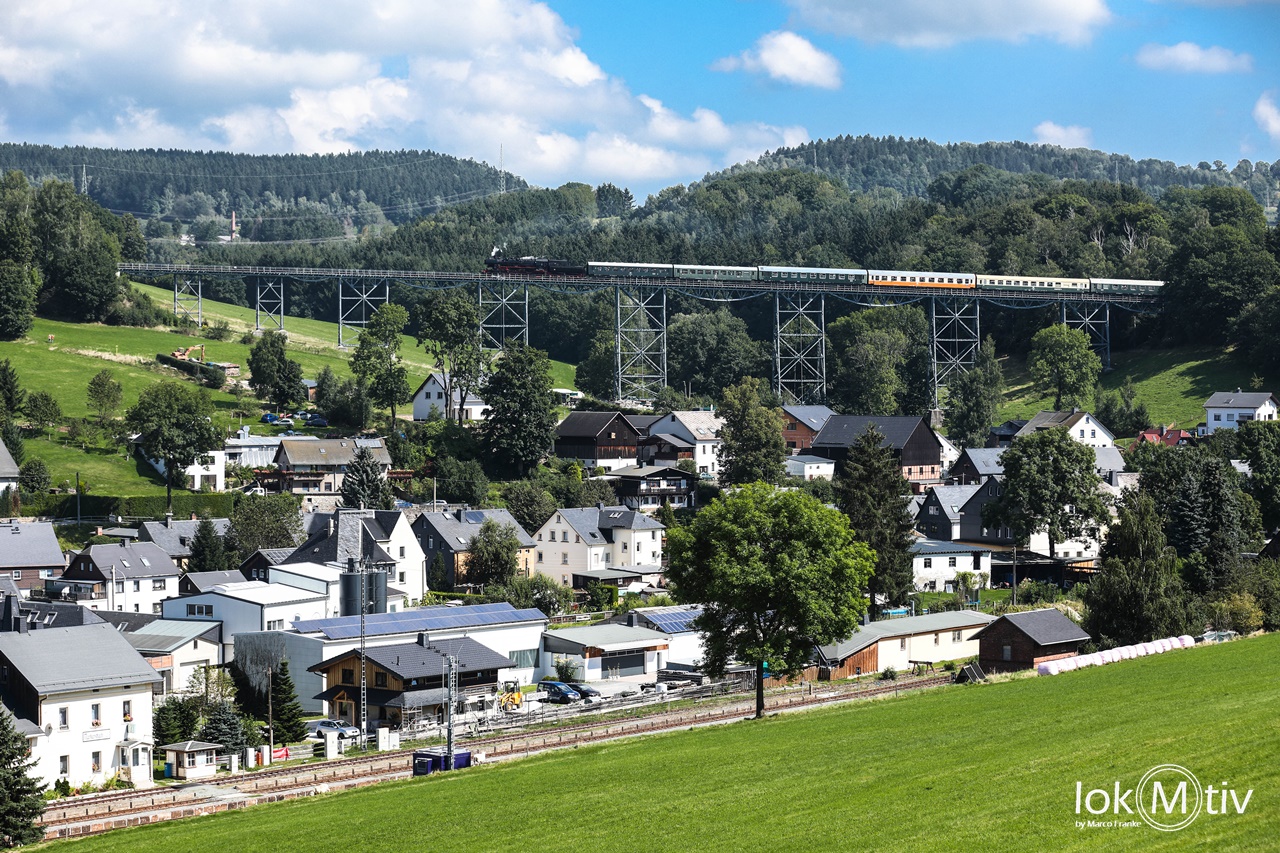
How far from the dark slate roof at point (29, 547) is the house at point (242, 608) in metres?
10.2

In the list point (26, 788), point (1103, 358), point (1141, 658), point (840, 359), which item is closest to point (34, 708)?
point (26, 788)

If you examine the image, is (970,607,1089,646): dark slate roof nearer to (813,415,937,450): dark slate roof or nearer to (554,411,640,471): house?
(813,415,937,450): dark slate roof

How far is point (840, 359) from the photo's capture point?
4584 inches

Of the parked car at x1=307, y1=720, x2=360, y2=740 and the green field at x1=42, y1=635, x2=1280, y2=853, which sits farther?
the parked car at x1=307, y1=720, x2=360, y2=740

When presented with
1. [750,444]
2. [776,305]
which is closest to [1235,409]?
[750,444]

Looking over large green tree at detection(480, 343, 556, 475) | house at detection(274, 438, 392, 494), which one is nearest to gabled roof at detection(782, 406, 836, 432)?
large green tree at detection(480, 343, 556, 475)

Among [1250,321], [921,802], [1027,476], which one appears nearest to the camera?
[921,802]

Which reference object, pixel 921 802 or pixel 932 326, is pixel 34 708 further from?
pixel 932 326

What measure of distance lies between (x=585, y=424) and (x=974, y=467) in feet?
78.5

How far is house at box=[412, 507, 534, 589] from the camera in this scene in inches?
2576

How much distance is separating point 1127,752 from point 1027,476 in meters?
45.5

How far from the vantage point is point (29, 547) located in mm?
60781

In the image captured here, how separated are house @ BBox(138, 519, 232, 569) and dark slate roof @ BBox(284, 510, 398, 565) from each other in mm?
4997

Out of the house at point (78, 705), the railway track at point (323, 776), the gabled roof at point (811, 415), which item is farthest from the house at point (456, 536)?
the gabled roof at point (811, 415)
